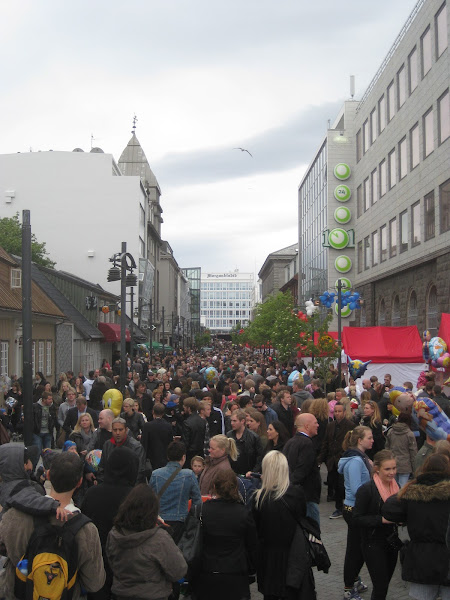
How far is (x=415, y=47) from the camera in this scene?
32781 mm

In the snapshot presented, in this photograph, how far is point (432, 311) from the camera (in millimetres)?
30844

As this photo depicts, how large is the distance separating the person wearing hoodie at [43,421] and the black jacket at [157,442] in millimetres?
3890

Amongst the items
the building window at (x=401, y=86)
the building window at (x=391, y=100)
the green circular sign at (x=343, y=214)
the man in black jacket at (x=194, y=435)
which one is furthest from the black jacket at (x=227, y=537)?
the green circular sign at (x=343, y=214)

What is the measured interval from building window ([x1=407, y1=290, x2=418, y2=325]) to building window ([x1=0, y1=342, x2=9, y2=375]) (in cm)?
1888

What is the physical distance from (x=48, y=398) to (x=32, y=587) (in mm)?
9177

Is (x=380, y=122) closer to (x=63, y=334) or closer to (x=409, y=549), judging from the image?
(x=63, y=334)

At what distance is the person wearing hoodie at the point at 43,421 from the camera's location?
42.6 feet

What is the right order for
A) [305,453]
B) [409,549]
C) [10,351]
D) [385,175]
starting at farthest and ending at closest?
[385,175] → [10,351] → [305,453] → [409,549]

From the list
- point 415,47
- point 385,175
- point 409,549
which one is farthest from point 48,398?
point 385,175

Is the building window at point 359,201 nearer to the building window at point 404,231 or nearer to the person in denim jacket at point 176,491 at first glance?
the building window at point 404,231

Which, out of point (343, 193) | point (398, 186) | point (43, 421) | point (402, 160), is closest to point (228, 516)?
point (43, 421)

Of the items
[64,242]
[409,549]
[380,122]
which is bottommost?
[409,549]

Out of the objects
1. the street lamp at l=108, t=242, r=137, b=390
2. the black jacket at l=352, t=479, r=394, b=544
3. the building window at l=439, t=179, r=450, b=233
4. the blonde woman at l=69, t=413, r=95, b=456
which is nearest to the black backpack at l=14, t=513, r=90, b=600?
the black jacket at l=352, t=479, r=394, b=544

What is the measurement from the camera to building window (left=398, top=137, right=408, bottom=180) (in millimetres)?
35031
